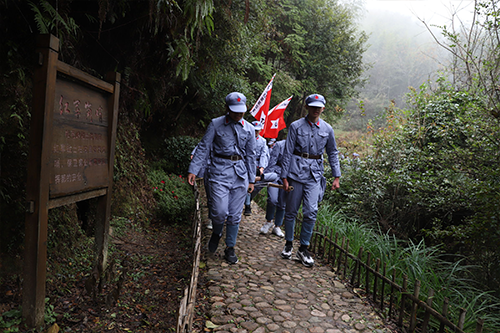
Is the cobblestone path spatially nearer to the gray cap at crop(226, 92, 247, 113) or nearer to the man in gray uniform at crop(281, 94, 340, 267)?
the man in gray uniform at crop(281, 94, 340, 267)

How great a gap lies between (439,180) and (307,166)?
2.74 meters

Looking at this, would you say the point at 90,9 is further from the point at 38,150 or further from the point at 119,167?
the point at 38,150

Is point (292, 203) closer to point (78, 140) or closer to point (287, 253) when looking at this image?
point (287, 253)

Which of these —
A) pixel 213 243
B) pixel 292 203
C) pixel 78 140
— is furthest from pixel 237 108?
pixel 78 140

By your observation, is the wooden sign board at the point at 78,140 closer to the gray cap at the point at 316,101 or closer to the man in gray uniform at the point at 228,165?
the man in gray uniform at the point at 228,165

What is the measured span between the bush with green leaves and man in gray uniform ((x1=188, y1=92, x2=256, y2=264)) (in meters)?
2.97

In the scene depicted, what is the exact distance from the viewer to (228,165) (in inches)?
179

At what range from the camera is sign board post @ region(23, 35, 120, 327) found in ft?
7.39

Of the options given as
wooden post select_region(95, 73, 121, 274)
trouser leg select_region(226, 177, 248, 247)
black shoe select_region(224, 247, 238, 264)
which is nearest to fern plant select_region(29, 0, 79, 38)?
wooden post select_region(95, 73, 121, 274)

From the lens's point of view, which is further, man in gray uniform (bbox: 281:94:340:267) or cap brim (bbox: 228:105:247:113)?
man in gray uniform (bbox: 281:94:340:267)

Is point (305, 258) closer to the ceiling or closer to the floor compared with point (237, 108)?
closer to the floor

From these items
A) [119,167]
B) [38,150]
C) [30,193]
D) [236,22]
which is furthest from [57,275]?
[236,22]

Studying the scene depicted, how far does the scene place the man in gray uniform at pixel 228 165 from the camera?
447 centimetres

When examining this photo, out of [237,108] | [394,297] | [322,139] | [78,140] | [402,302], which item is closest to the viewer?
[78,140]
